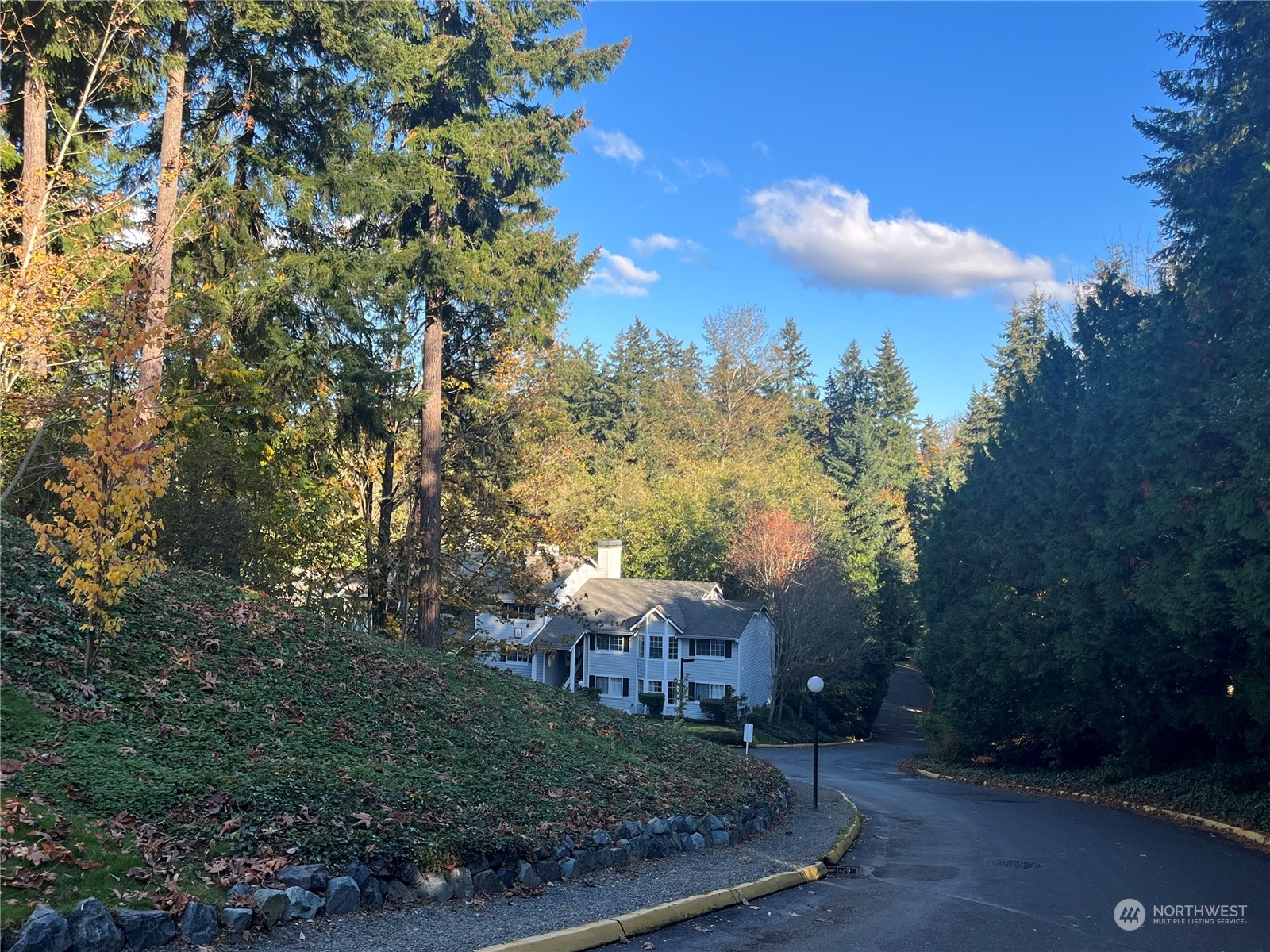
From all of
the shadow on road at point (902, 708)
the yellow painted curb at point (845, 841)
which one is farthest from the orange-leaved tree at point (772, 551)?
the yellow painted curb at point (845, 841)

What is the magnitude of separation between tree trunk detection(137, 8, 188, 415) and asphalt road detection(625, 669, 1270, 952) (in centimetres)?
1076

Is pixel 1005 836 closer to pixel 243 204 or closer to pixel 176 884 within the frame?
pixel 176 884

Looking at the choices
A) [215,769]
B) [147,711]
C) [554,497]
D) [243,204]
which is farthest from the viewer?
[554,497]

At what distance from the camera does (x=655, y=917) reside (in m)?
8.53

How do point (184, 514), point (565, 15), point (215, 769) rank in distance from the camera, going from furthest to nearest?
point (565, 15) → point (184, 514) → point (215, 769)

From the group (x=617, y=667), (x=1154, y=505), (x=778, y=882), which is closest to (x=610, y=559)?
(x=617, y=667)

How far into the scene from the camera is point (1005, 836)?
51.9 ft

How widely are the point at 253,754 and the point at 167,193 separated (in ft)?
33.3

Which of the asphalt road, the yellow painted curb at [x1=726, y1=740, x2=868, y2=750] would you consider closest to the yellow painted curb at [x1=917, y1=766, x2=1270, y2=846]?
the asphalt road

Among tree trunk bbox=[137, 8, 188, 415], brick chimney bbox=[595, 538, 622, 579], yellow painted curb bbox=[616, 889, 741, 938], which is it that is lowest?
yellow painted curb bbox=[616, 889, 741, 938]

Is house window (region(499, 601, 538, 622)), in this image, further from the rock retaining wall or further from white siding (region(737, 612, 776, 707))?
A: white siding (region(737, 612, 776, 707))

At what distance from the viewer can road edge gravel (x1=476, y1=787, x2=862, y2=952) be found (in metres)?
7.32

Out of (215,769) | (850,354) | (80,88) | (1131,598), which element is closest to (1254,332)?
(1131,598)

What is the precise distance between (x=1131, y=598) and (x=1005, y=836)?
20.1 ft
